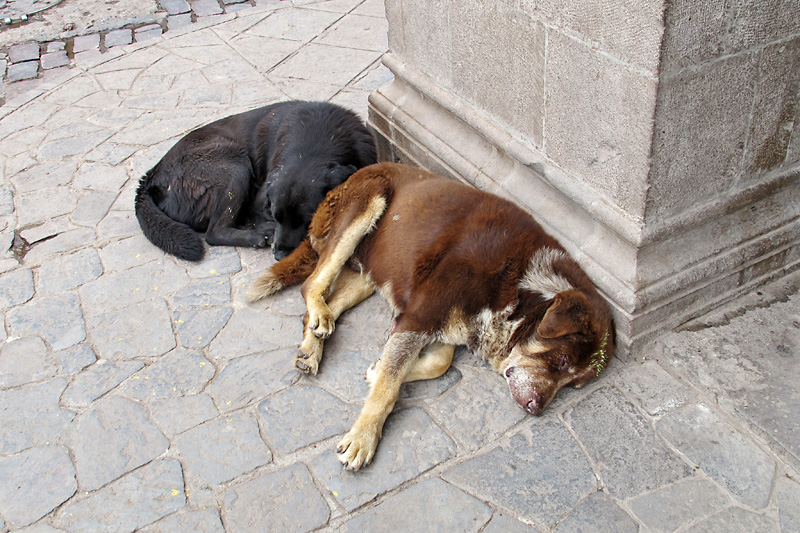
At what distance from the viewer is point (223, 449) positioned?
3406 millimetres

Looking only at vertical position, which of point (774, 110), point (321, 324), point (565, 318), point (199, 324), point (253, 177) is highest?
point (774, 110)

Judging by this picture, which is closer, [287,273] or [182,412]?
[182,412]

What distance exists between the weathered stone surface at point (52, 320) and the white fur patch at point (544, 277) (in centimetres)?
265

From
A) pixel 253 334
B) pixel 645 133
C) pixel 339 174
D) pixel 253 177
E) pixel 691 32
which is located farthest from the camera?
pixel 253 177

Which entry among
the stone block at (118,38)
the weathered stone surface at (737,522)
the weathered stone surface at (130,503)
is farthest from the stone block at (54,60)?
the weathered stone surface at (737,522)

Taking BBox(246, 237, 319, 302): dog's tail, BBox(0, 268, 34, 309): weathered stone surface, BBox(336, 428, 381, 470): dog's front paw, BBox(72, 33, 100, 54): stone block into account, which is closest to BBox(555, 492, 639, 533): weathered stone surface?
BBox(336, 428, 381, 470): dog's front paw

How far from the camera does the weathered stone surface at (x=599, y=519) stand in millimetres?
2951

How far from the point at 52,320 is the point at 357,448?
2.28 metres

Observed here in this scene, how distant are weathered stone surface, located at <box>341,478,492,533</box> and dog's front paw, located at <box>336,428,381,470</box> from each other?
22 centimetres

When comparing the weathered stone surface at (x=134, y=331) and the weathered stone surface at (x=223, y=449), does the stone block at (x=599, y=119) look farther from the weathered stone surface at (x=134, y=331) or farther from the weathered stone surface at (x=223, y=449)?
the weathered stone surface at (x=134, y=331)

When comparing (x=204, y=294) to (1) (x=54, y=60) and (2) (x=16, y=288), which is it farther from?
(1) (x=54, y=60)

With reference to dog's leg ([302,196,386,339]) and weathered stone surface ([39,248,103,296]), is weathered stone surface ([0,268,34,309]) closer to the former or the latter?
weathered stone surface ([39,248,103,296])

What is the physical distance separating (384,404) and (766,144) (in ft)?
7.59

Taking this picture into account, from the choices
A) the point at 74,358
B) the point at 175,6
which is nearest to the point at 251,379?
the point at 74,358
